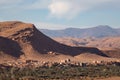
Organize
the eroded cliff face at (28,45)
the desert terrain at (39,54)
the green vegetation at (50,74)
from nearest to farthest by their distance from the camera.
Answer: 1. the green vegetation at (50,74)
2. the desert terrain at (39,54)
3. the eroded cliff face at (28,45)

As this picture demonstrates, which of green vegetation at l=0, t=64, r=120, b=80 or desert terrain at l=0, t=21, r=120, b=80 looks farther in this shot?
desert terrain at l=0, t=21, r=120, b=80

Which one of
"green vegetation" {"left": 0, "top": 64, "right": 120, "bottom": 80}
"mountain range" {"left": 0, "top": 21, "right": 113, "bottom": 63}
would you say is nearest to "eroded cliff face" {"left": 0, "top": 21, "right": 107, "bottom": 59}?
"mountain range" {"left": 0, "top": 21, "right": 113, "bottom": 63}

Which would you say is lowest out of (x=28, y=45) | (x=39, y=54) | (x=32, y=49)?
(x=39, y=54)

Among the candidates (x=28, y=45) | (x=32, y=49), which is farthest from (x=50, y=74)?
(x=28, y=45)

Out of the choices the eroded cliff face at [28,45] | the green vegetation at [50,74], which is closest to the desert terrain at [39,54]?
the eroded cliff face at [28,45]

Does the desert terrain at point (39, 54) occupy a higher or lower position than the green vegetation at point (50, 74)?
higher

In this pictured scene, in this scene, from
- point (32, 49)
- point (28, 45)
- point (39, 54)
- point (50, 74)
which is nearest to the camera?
point (50, 74)

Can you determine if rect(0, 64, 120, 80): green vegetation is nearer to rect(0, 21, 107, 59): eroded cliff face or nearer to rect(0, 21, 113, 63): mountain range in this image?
rect(0, 21, 113, 63): mountain range

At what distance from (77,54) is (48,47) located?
10349mm

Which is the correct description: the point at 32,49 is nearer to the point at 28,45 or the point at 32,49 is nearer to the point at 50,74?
the point at 28,45

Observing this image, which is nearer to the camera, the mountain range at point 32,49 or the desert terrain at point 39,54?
the desert terrain at point 39,54

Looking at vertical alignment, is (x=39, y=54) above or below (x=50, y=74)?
above

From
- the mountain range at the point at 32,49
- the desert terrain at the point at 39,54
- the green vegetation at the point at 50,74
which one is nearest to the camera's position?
the green vegetation at the point at 50,74

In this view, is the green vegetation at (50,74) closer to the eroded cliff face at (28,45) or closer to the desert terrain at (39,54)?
the desert terrain at (39,54)
